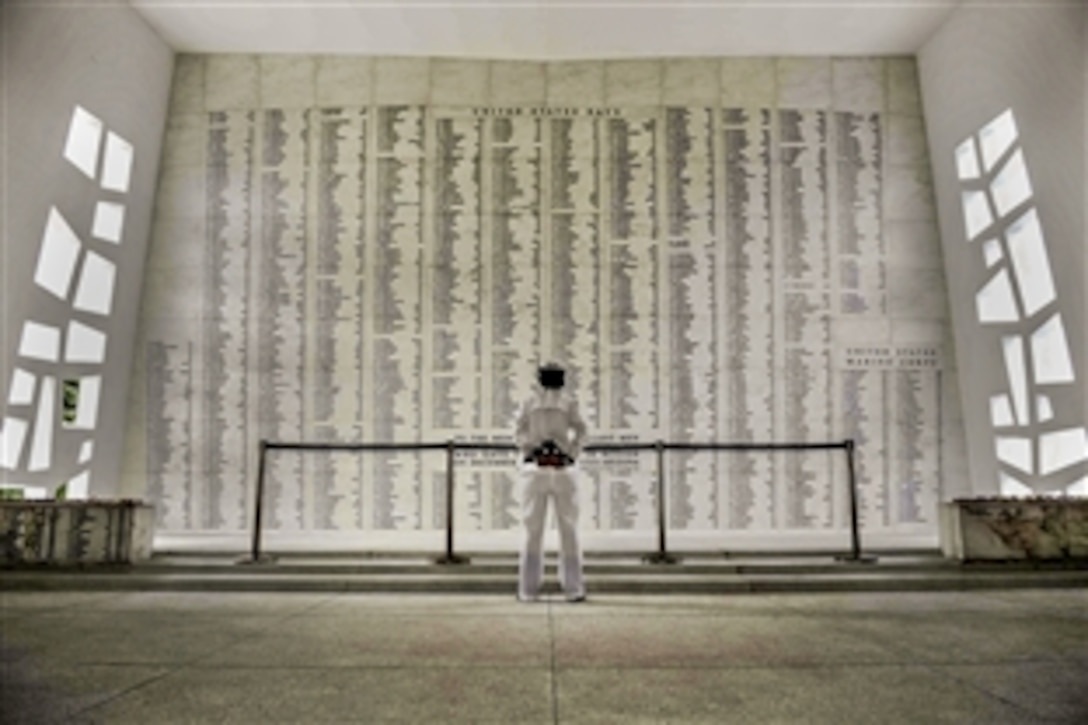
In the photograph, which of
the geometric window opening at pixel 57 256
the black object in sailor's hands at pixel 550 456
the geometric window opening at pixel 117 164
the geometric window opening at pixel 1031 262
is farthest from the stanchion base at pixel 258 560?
the geometric window opening at pixel 1031 262

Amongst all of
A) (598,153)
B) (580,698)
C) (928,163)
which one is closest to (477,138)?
(598,153)

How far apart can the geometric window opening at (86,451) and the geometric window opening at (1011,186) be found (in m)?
9.65

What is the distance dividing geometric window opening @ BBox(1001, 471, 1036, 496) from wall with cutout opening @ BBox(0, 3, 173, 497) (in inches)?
368

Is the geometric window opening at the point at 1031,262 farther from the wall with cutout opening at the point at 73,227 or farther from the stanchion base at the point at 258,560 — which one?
the wall with cutout opening at the point at 73,227

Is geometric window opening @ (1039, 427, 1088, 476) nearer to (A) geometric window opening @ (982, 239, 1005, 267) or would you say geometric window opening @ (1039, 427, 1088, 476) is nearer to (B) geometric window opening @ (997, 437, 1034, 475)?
(B) geometric window opening @ (997, 437, 1034, 475)

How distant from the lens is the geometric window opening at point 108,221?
8.71 m

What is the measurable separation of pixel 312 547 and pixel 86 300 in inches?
139

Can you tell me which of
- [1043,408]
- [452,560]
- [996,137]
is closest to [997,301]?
[1043,408]

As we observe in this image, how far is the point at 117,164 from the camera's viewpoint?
9055 millimetres

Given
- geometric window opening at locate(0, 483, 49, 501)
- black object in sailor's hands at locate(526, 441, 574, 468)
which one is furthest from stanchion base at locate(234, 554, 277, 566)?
black object in sailor's hands at locate(526, 441, 574, 468)

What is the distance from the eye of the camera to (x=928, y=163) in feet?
32.3

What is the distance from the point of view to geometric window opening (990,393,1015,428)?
855cm

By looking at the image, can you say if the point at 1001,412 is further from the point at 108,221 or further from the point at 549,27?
the point at 108,221

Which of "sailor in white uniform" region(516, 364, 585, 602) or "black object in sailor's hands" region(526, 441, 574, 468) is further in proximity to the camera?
"black object in sailor's hands" region(526, 441, 574, 468)
